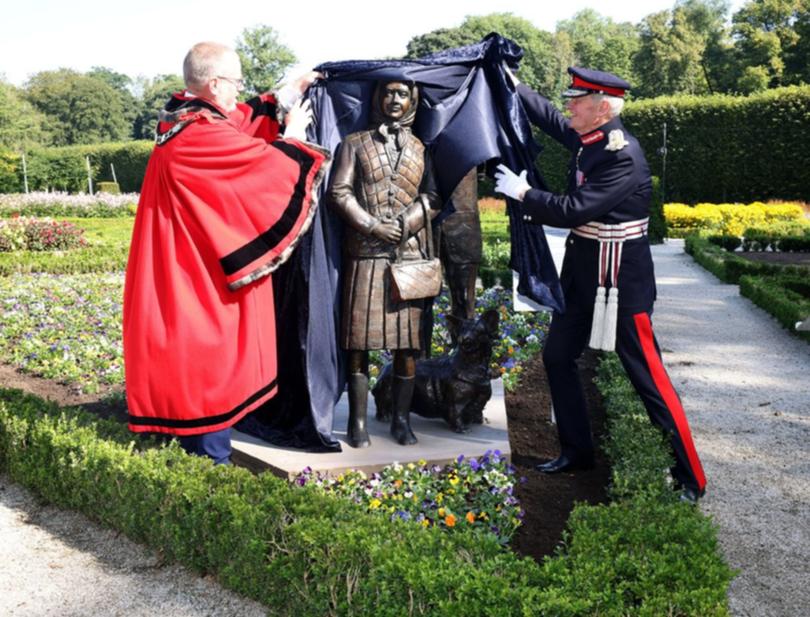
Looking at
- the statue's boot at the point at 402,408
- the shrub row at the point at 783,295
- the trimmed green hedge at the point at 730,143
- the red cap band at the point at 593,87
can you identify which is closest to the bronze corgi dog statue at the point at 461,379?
the statue's boot at the point at 402,408

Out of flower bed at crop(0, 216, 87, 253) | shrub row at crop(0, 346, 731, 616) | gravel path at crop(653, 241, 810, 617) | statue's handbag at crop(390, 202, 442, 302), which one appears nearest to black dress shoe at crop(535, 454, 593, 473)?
shrub row at crop(0, 346, 731, 616)

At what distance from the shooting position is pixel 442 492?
429cm

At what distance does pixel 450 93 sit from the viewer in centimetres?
474

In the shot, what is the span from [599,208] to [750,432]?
2535mm

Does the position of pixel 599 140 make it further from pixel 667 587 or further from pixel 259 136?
pixel 667 587

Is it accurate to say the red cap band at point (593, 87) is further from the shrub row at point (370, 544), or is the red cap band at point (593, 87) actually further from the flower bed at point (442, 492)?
the flower bed at point (442, 492)

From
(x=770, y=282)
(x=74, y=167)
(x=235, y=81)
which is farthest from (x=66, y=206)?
(x=235, y=81)

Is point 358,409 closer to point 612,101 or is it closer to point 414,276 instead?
point 414,276

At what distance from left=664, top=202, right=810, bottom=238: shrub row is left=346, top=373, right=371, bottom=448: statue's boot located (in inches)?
663

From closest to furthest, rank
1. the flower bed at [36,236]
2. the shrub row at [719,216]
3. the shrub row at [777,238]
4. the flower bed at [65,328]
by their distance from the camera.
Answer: the flower bed at [65,328] < the flower bed at [36,236] < the shrub row at [777,238] < the shrub row at [719,216]

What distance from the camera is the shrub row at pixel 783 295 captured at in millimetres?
9195

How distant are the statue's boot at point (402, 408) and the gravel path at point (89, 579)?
1.34 metres

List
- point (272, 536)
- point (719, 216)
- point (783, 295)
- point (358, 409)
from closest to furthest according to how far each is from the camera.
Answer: point (272, 536)
point (358, 409)
point (783, 295)
point (719, 216)

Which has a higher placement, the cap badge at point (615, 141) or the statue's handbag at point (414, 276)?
the cap badge at point (615, 141)
